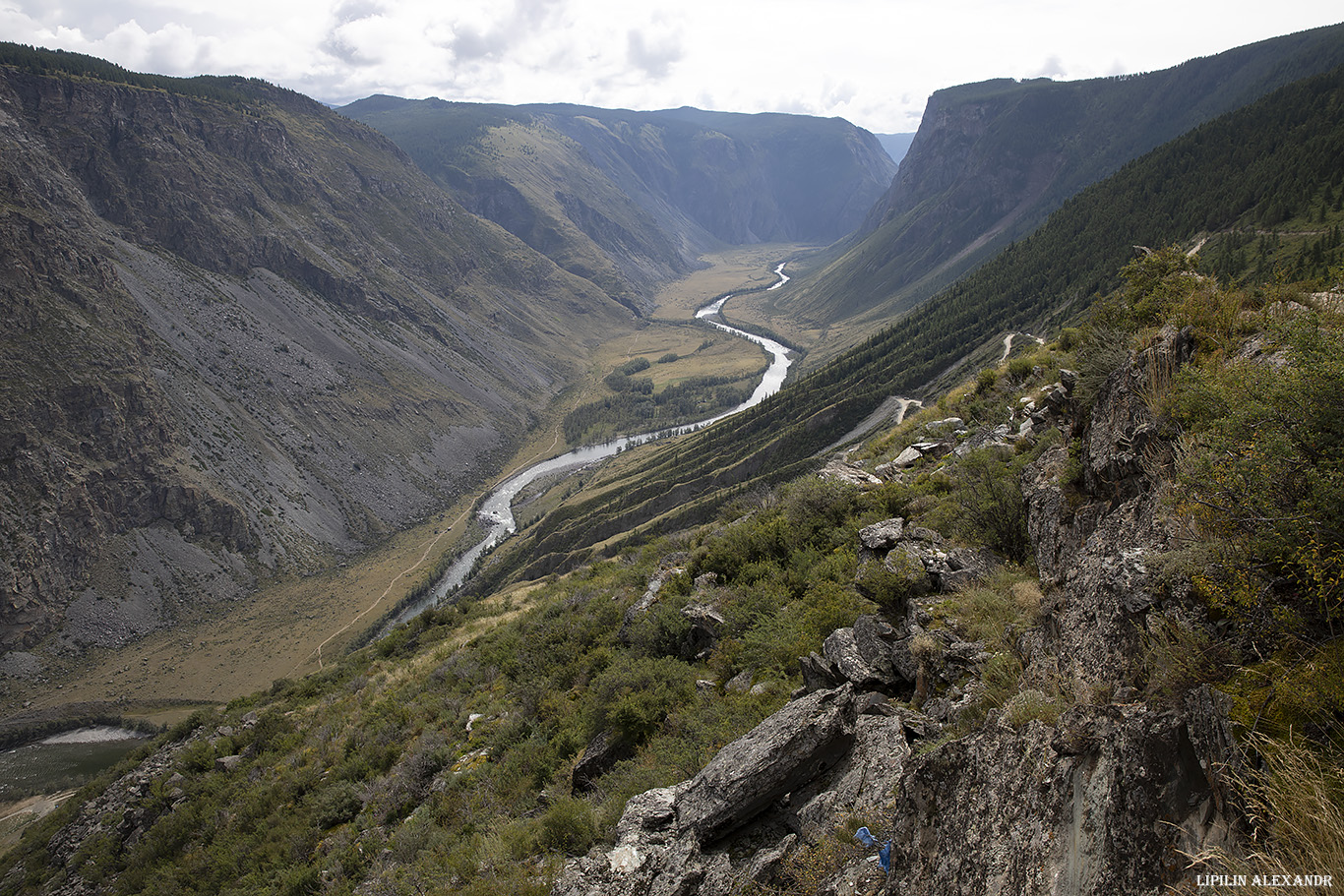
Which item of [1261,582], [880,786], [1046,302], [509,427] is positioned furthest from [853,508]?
[509,427]

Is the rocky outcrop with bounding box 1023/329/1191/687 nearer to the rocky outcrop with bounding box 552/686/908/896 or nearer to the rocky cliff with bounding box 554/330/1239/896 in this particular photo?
the rocky cliff with bounding box 554/330/1239/896

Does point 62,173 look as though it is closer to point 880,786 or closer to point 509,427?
point 509,427

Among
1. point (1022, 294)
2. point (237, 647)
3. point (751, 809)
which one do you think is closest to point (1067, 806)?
point (751, 809)

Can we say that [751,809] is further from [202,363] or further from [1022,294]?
[202,363]

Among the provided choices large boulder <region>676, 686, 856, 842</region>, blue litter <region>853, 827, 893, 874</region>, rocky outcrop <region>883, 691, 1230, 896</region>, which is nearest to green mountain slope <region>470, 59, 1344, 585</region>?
large boulder <region>676, 686, 856, 842</region>

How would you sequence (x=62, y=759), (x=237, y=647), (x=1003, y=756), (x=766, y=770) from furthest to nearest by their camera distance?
(x=237, y=647) < (x=62, y=759) < (x=766, y=770) < (x=1003, y=756)
